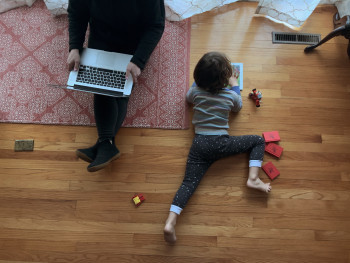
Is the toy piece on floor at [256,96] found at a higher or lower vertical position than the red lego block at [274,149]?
higher

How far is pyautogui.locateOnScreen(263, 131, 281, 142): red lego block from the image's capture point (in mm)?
1633

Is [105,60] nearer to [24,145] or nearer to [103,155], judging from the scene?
[103,155]

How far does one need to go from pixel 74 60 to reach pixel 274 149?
122cm

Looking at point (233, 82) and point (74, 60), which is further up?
point (74, 60)

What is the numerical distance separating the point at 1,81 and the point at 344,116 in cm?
215

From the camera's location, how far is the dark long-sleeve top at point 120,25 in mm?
1252

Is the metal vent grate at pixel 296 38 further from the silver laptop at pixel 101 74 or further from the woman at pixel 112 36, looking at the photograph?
the silver laptop at pixel 101 74

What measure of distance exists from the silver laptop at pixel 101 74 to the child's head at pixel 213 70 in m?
0.37

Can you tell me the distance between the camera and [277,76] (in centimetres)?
175

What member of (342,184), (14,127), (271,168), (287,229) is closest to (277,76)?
(271,168)

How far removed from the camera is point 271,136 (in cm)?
164

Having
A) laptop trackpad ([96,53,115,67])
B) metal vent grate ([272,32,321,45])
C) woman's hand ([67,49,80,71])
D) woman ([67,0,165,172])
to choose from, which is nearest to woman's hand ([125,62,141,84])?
woman ([67,0,165,172])

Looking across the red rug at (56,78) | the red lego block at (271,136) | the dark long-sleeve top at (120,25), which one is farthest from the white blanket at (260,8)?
the red lego block at (271,136)

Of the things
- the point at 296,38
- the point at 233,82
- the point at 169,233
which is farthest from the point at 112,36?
the point at 296,38
